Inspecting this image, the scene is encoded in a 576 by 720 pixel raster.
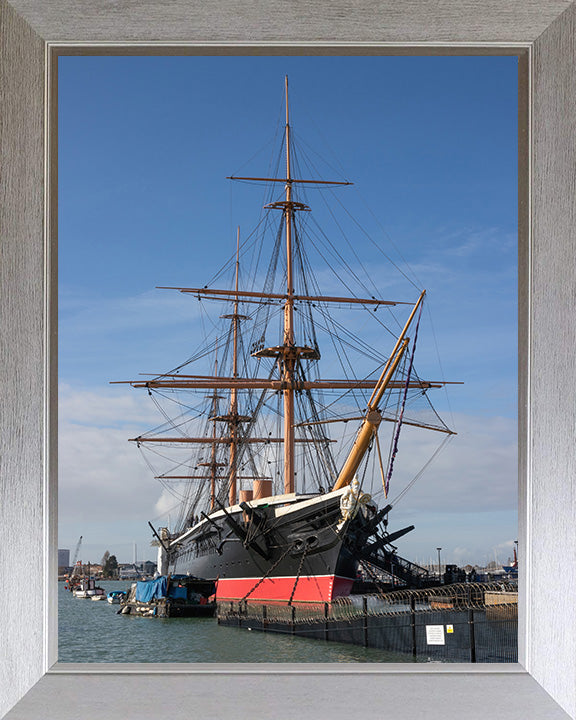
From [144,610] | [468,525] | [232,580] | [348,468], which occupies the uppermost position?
[348,468]

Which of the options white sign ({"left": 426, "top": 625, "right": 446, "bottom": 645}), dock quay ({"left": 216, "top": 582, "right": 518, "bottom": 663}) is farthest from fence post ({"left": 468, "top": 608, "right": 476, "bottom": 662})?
white sign ({"left": 426, "top": 625, "right": 446, "bottom": 645})

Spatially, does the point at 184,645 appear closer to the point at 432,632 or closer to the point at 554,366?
the point at 432,632

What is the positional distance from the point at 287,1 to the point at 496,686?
2055 millimetres

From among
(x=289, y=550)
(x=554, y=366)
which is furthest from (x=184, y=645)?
(x=554, y=366)

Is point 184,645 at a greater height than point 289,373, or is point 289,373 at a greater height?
point 289,373

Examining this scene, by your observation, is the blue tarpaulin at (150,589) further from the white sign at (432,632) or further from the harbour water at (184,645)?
the white sign at (432,632)

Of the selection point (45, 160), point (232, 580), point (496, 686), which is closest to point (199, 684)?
point (496, 686)

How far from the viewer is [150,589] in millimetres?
16781

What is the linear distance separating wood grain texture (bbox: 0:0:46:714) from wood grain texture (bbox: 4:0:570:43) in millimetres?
151

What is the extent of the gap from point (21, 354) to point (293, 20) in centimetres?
124

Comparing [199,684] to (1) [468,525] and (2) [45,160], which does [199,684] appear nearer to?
(2) [45,160]

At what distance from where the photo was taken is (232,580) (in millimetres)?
13219

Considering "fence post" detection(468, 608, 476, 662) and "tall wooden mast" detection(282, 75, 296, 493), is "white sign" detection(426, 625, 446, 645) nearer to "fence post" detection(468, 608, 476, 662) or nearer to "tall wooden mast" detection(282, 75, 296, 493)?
"fence post" detection(468, 608, 476, 662)

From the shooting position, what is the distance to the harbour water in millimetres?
7553
